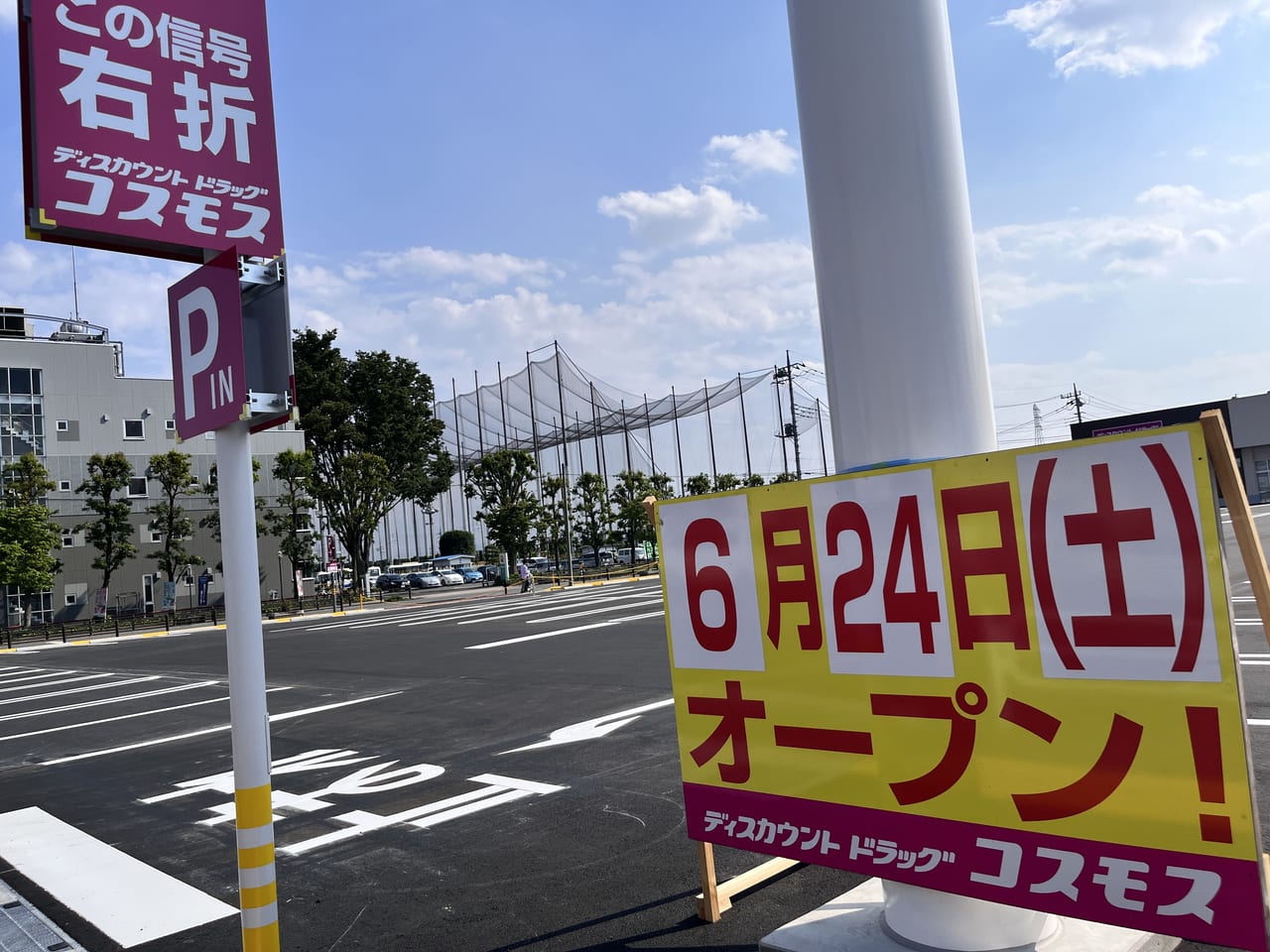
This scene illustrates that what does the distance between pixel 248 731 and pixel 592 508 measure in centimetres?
5378

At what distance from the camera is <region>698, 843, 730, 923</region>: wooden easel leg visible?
4.04 metres

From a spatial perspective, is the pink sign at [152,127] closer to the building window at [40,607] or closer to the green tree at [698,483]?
the building window at [40,607]

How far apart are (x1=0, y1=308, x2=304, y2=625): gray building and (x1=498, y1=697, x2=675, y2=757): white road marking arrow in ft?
124

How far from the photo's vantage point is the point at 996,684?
9.40ft

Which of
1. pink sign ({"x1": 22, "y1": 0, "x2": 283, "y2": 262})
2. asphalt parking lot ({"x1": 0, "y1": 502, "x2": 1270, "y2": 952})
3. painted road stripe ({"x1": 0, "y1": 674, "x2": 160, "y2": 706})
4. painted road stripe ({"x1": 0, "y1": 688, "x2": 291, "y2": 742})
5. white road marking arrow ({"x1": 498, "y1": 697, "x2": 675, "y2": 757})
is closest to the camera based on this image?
pink sign ({"x1": 22, "y1": 0, "x2": 283, "y2": 262})

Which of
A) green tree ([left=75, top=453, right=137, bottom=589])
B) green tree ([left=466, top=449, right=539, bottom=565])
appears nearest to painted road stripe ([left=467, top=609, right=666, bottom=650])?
green tree ([left=466, top=449, right=539, bottom=565])

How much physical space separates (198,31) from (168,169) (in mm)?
590

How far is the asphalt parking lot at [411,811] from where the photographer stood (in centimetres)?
432

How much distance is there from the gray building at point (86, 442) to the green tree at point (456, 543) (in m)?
32.8

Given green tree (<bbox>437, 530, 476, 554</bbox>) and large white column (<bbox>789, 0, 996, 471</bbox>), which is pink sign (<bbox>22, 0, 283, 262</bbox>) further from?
green tree (<bbox>437, 530, 476, 554</bbox>)

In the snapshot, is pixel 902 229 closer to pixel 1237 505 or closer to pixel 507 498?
pixel 1237 505

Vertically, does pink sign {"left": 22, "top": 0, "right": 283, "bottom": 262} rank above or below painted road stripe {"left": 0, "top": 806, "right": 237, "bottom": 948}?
above

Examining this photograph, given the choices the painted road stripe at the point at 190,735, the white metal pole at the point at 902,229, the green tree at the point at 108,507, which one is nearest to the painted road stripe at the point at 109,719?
the painted road stripe at the point at 190,735

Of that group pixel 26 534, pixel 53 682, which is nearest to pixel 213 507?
pixel 26 534
